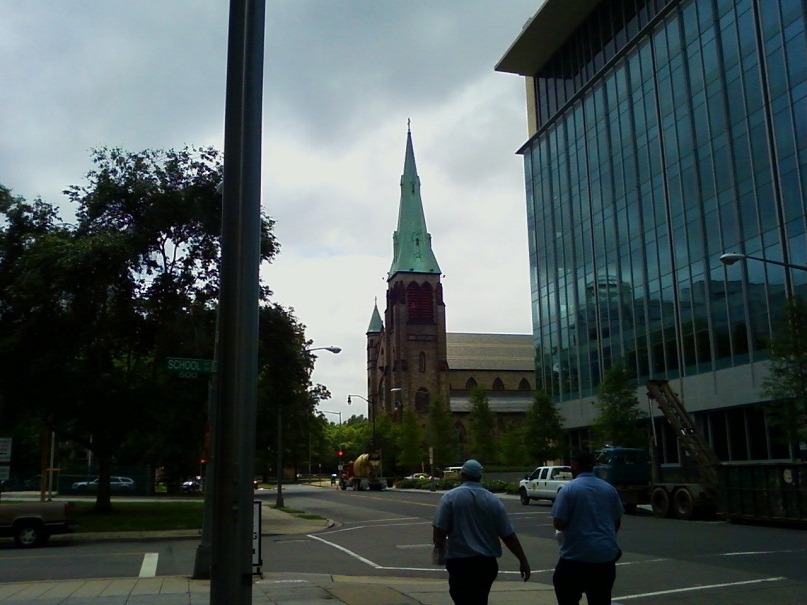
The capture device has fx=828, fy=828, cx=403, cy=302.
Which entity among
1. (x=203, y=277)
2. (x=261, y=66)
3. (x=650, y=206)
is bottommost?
(x=261, y=66)

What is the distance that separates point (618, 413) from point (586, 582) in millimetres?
36685

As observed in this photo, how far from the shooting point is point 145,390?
93.6 feet

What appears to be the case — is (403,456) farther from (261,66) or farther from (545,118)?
(261,66)

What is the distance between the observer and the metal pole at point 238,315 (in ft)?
15.0

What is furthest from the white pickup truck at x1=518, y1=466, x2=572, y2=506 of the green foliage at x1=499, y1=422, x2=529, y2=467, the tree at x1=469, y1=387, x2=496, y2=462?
the tree at x1=469, y1=387, x2=496, y2=462

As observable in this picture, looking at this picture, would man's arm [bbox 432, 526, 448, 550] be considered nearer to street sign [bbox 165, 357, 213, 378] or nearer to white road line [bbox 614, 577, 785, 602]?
white road line [bbox 614, 577, 785, 602]

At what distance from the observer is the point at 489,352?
119312mm

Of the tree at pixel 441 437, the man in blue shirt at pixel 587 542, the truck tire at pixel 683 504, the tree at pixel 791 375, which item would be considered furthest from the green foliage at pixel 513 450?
the man in blue shirt at pixel 587 542

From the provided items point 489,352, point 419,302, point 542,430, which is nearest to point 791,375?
point 542,430

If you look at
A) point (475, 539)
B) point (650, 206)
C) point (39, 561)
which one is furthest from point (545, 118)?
point (475, 539)

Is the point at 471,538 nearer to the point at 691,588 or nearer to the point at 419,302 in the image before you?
the point at 691,588

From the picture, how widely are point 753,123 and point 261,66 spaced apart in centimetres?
3652

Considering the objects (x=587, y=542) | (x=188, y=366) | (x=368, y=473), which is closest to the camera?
(x=587, y=542)

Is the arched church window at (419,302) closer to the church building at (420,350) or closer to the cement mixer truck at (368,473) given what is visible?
the church building at (420,350)
